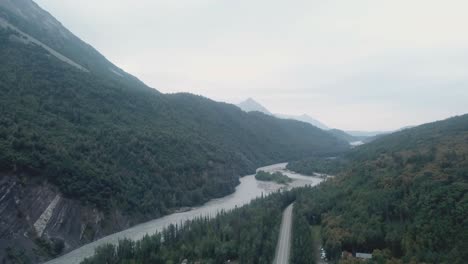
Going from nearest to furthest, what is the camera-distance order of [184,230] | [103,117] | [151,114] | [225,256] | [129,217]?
[225,256] < [184,230] < [129,217] < [103,117] < [151,114]

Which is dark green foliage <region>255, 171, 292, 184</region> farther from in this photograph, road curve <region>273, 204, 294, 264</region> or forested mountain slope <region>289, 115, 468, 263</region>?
road curve <region>273, 204, 294, 264</region>

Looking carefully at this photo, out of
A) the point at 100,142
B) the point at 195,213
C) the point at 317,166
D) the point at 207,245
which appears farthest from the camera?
the point at 317,166

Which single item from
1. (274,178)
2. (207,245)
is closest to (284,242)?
(207,245)

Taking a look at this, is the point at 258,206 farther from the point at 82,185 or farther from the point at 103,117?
the point at 103,117

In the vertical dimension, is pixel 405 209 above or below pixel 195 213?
above

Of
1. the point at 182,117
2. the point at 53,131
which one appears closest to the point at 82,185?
the point at 53,131

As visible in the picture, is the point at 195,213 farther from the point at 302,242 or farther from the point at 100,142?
the point at 302,242

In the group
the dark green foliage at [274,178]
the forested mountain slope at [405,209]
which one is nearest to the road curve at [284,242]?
the forested mountain slope at [405,209]
